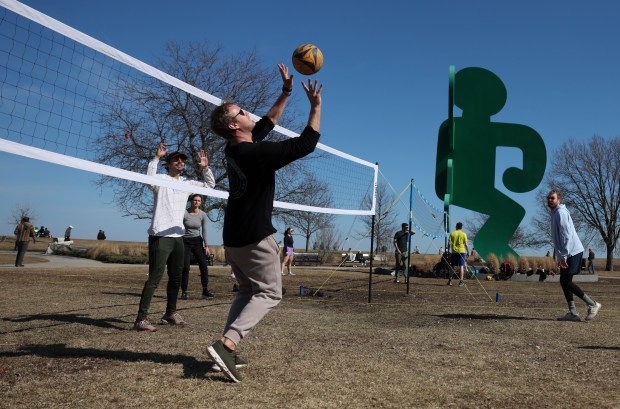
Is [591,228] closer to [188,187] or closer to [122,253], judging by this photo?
[122,253]

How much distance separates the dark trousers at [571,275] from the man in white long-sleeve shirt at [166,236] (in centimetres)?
532

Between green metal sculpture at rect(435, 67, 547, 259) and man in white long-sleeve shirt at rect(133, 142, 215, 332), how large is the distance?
17497mm

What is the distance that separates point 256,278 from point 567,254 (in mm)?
5760

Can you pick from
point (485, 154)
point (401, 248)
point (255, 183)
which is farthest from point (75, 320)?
point (485, 154)

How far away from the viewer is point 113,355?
4.83 meters

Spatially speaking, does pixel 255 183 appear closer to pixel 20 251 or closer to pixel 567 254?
pixel 567 254

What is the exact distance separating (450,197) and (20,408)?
20.8 m

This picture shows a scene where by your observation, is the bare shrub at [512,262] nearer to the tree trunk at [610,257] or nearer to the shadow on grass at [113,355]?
the shadow on grass at [113,355]

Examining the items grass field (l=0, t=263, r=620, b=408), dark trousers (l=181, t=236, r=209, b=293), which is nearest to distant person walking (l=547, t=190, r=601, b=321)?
grass field (l=0, t=263, r=620, b=408)

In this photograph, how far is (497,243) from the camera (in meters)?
23.5

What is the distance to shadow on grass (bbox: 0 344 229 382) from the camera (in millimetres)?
4504

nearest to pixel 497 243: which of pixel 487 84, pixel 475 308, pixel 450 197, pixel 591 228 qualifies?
pixel 450 197

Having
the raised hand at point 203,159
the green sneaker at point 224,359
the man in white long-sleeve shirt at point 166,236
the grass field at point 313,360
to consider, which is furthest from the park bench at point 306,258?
the green sneaker at point 224,359

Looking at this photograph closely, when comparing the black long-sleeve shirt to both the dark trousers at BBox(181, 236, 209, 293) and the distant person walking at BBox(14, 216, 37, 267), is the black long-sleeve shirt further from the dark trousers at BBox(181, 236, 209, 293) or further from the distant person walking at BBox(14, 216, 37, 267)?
the distant person walking at BBox(14, 216, 37, 267)
